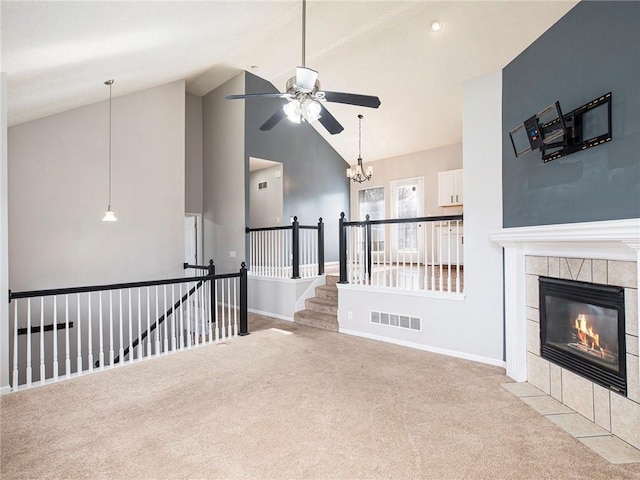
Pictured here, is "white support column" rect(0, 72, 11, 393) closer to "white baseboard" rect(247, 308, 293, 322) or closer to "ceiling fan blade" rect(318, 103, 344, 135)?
"ceiling fan blade" rect(318, 103, 344, 135)

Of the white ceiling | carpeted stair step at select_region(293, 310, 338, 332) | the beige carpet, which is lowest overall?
the beige carpet

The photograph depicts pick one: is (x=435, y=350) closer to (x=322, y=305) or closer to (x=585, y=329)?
(x=585, y=329)

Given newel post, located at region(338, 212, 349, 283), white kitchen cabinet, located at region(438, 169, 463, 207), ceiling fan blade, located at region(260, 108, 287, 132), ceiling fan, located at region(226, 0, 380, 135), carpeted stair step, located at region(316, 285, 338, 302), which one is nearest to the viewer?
ceiling fan, located at region(226, 0, 380, 135)

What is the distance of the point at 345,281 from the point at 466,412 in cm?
287

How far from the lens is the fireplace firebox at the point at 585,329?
249 cm

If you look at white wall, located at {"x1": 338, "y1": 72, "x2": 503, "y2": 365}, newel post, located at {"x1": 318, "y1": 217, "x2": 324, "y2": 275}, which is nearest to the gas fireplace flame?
white wall, located at {"x1": 338, "y1": 72, "x2": 503, "y2": 365}

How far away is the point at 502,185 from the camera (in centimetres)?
382

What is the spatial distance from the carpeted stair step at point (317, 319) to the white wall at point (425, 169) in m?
3.86

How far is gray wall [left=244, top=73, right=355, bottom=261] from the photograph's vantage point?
7230 millimetres

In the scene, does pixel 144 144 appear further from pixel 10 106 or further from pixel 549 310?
pixel 549 310

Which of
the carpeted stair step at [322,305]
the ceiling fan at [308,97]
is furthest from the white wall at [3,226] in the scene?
the carpeted stair step at [322,305]

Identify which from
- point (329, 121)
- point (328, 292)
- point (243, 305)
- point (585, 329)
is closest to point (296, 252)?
point (328, 292)

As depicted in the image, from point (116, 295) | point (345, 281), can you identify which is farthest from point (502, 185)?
point (116, 295)

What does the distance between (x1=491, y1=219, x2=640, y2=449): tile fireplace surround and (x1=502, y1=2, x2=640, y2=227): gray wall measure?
0.20 m
